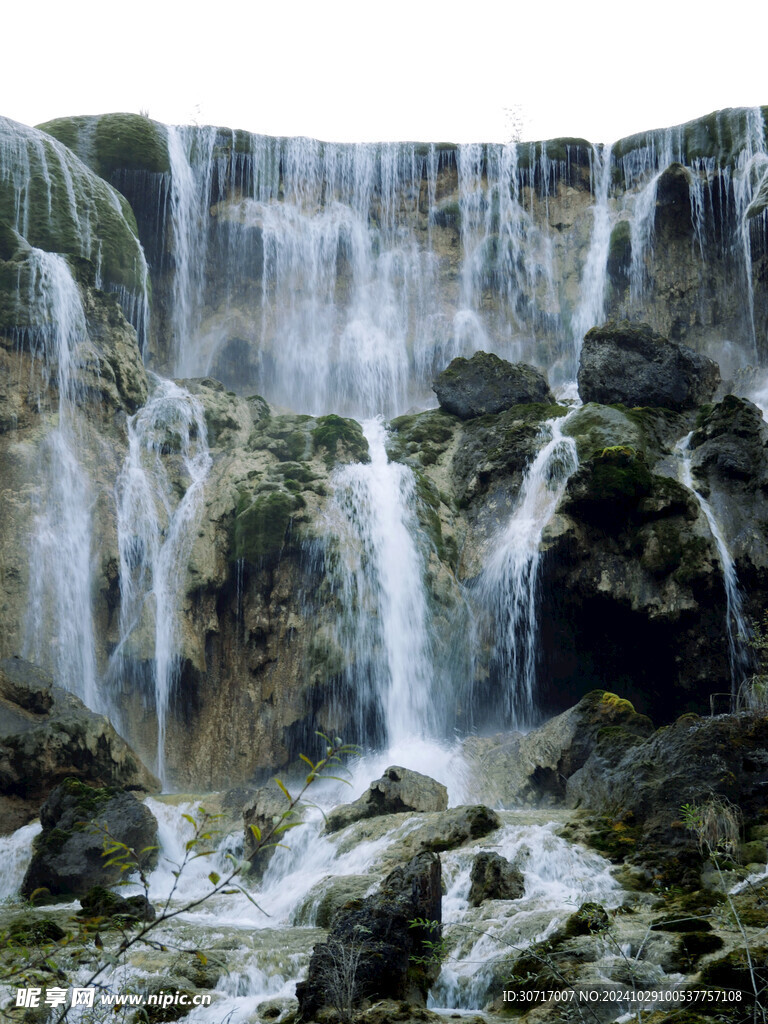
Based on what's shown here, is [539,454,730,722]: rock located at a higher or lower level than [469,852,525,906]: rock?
higher

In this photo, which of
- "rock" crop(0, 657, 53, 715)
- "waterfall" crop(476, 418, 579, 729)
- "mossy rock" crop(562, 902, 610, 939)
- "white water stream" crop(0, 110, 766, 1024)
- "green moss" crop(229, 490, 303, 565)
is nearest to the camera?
"mossy rock" crop(562, 902, 610, 939)

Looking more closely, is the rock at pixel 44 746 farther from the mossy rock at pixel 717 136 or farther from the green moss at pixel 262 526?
the mossy rock at pixel 717 136

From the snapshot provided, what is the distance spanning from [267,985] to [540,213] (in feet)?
105

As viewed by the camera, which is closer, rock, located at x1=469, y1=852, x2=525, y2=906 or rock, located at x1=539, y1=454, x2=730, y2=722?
rock, located at x1=469, y1=852, x2=525, y2=906

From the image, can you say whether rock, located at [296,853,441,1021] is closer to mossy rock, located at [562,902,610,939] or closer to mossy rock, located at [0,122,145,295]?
mossy rock, located at [562,902,610,939]

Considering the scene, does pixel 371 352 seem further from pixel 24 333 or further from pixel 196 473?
pixel 24 333

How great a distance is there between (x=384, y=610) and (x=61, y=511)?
8.35 meters

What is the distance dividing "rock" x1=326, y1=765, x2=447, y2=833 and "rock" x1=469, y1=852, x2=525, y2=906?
12.9 ft

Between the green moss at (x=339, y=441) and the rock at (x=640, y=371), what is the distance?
6870mm

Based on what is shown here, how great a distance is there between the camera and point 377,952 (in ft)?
25.6

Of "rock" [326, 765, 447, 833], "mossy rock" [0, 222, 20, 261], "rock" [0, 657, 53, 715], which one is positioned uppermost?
"mossy rock" [0, 222, 20, 261]

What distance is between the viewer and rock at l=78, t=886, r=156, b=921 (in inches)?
422

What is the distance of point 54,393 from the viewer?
76.8ft

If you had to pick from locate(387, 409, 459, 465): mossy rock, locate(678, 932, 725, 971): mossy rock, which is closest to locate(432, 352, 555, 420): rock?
locate(387, 409, 459, 465): mossy rock
